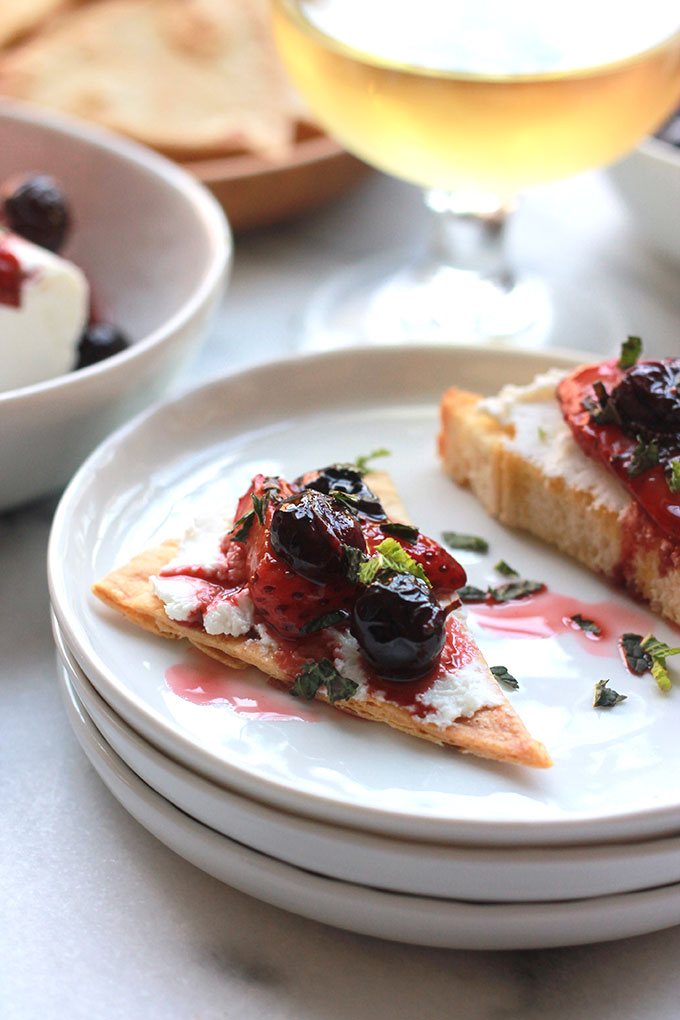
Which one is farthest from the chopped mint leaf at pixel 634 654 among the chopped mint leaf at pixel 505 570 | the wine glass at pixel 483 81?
the wine glass at pixel 483 81

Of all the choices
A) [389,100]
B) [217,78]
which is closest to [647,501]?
[389,100]

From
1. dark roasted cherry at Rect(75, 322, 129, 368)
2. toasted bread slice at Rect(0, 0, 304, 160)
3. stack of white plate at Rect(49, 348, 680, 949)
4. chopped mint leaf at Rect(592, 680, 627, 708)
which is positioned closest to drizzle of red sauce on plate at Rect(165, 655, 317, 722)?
stack of white plate at Rect(49, 348, 680, 949)

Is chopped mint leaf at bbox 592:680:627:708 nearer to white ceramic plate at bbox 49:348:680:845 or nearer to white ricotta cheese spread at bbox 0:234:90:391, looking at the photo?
white ceramic plate at bbox 49:348:680:845

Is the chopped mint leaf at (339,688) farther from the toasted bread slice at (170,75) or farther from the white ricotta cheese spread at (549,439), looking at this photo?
the toasted bread slice at (170,75)

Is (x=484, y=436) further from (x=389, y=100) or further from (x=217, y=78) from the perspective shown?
(x=217, y=78)

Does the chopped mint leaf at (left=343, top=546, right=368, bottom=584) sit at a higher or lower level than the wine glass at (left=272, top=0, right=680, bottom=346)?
lower
